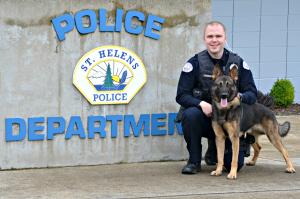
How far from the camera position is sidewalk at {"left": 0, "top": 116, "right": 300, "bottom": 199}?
632 centimetres

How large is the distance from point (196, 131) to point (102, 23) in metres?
1.47

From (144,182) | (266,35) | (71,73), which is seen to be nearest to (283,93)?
(266,35)

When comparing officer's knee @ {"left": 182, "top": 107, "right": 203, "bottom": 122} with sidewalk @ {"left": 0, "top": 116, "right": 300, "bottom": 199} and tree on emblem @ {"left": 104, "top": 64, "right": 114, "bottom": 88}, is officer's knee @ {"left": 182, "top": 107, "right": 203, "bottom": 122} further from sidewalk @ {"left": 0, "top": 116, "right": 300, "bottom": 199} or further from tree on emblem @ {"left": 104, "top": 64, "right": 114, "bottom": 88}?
tree on emblem @ {"left": 104, "top": 64, "right": 114, "bottom": 88}

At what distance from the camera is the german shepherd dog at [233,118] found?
6812mm

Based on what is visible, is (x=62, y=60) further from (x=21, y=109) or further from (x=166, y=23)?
(x=166, y=23)

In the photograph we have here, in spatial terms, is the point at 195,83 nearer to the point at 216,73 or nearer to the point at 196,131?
the point at 216,73

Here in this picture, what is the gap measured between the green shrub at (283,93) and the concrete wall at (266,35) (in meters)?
0.46

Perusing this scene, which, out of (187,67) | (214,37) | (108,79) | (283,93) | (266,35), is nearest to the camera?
(214,37)

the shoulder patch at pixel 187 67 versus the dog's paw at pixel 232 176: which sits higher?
the shoulder patch at pixel 187 67

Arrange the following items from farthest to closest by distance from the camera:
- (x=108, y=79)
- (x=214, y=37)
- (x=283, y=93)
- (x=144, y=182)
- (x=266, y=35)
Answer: (x=266, y=35)
(x=283, y=93)
(x=108, y=79)
(x=214, y=37)
(x=144, y=182)

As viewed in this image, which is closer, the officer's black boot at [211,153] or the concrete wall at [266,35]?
the officer's black boot at [211,153]

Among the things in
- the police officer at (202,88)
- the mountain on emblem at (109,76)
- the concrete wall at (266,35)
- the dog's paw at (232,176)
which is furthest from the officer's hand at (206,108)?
the concrete wall at (266,35)

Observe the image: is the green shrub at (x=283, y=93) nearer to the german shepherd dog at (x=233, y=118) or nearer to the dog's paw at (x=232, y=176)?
the german shepherd dog at (x=233, y=118)

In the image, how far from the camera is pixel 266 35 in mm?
13938
